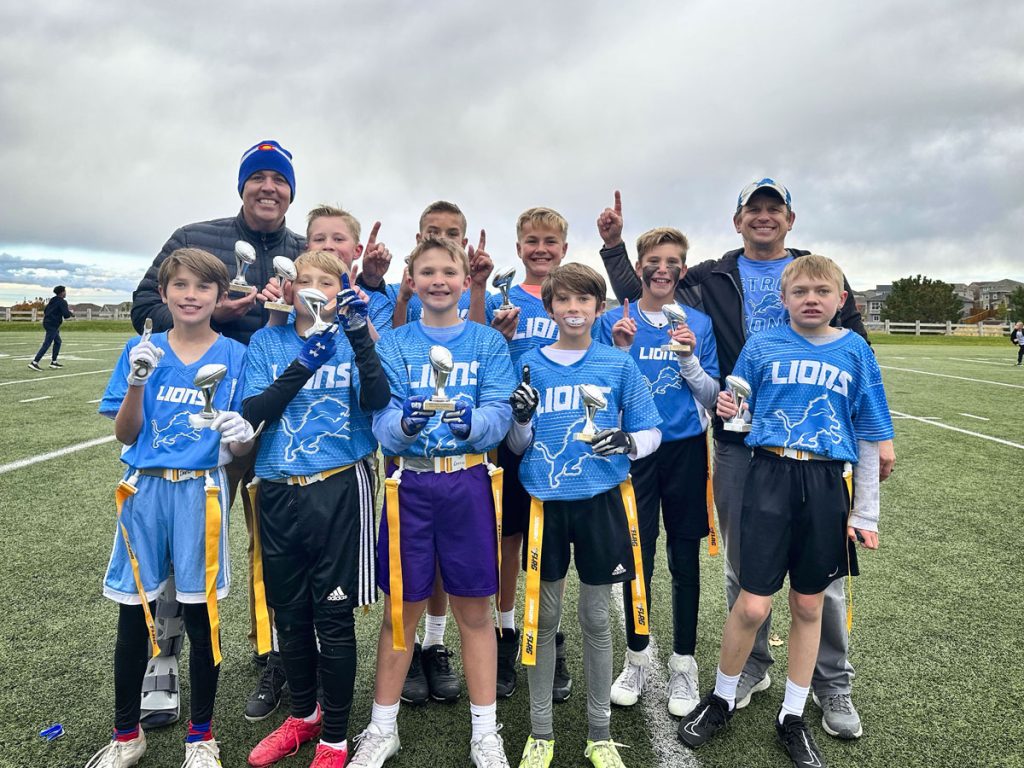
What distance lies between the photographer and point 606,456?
251 cm

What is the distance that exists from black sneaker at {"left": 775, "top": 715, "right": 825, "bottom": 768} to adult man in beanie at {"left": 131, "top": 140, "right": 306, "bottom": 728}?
2.35 meters

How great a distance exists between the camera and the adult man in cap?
9.59ft

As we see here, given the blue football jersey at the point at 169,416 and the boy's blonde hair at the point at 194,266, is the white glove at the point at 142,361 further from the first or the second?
the boy's blonde hair at the point at 194,266

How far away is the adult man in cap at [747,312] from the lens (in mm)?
2924

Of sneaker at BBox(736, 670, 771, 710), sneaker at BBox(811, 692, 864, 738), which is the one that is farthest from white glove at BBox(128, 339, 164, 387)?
sneaker at BBox(811, 692, 864, 738)

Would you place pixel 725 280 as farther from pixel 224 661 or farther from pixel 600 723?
pixel 224 661

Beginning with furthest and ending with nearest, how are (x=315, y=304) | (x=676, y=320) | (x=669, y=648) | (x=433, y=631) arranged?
(x=669, y=648)
(x=433, y=631)
(x=676, y=320)
(x=315, y=304)

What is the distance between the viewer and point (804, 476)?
103 inches

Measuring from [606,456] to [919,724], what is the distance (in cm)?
200

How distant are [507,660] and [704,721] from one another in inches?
38.8

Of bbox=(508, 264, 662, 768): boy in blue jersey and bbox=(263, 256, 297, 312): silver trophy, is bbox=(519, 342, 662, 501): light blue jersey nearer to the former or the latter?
bbox=(508, 264, 662, 768): boy in blue jersey

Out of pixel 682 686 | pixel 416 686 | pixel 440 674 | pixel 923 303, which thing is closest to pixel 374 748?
pixel 416 686

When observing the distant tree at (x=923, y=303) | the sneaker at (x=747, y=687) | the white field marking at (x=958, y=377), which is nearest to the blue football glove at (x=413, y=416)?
the sneaker at (x=747, y=687)

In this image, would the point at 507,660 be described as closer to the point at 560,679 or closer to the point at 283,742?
the point at 560,679
